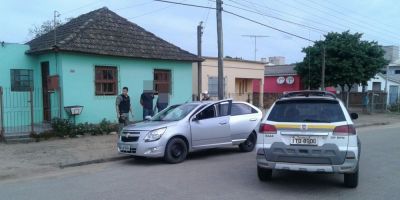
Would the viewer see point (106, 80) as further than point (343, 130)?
Yes

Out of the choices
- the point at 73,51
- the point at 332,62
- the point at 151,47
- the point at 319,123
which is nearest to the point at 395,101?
the point at 332,62

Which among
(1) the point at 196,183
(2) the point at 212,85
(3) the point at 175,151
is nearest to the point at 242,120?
(3) the point at 175,151

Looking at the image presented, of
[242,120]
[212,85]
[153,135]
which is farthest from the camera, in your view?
[212,85]

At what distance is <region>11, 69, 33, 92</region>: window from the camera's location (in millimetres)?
16219

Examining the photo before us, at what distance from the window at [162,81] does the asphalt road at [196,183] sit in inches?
336

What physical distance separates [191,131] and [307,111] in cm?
387

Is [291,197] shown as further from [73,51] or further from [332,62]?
[332,62]

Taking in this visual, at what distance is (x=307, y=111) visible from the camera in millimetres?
7285

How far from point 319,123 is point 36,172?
6.42 m

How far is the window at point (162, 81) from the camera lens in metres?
18.8

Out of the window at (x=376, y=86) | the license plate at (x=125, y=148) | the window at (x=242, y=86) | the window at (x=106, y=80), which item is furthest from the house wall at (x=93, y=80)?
the window at (x=376, y=86)

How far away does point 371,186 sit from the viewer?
7480mm

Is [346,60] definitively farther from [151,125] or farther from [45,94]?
[151,125]

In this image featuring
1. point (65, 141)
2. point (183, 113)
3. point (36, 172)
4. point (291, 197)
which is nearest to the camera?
point (291, 197)
